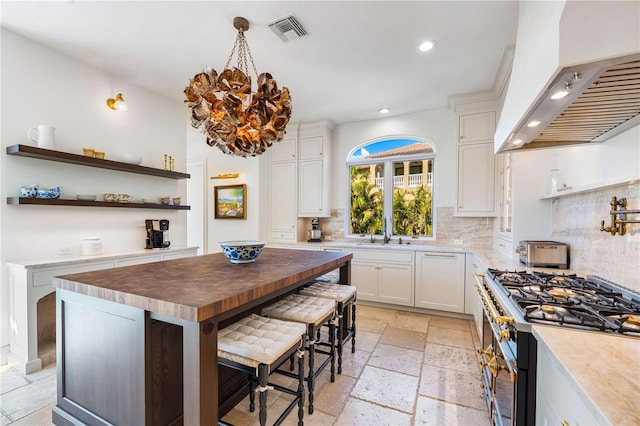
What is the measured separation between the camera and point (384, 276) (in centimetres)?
376

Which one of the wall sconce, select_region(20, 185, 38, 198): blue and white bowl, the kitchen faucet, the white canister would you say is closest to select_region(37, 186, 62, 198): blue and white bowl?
select_region(20, 185, 38, 198): blue and white bowl

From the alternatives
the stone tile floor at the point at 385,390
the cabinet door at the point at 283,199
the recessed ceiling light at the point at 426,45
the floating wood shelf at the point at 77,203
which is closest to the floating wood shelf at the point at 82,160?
the floating wood shelf at the point at 77,203

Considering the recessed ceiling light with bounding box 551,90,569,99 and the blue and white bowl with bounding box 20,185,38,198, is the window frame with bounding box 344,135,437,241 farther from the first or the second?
the blue and white bowl with bounding box 20,185,38,198

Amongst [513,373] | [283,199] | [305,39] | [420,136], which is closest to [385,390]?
[513,373]

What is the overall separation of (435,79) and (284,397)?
139 inches

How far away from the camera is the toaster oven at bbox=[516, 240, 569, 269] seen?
207 cm

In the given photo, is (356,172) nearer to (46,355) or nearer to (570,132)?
(570,132)

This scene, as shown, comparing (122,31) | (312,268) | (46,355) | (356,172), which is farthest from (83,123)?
(356,172)

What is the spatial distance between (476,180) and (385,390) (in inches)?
111

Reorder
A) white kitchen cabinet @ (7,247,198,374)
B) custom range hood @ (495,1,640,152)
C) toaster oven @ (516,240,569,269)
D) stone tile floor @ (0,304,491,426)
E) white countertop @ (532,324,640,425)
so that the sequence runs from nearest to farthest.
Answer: white countertop @ (532,324,640,425) < custom range hood @ (495,1,640,152) < stone tile floor @ (0,304,491,426) < toaster oven @ (516,240,569,269) < white kitchen cabinet @ (7,247,198,374)

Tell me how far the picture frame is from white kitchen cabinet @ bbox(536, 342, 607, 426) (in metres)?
4.41

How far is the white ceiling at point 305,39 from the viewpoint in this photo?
6.89 feet

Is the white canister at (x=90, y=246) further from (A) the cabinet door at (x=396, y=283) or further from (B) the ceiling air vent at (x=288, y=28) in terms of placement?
(A) the cabinet door at (x=396, y=283)

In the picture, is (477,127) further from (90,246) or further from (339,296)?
(90,246)
